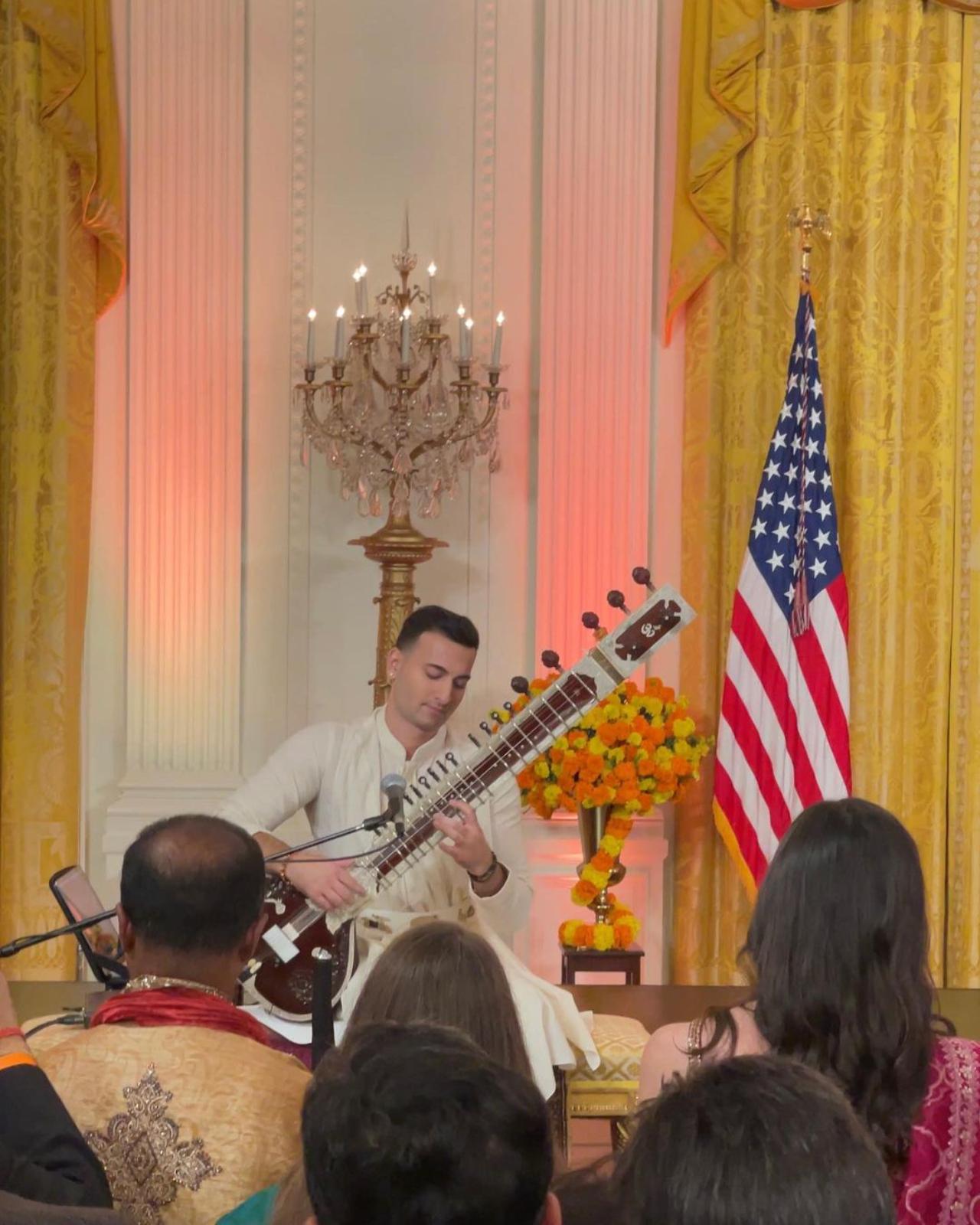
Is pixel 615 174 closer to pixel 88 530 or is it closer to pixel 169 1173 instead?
pixel 88 530

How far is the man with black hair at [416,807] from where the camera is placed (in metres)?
3.22

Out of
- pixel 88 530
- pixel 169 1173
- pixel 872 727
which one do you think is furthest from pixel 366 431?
pixel 169 1173

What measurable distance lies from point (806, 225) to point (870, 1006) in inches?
146

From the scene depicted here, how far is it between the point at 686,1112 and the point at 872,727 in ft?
14.5

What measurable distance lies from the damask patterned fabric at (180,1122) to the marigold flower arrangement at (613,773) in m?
2.97

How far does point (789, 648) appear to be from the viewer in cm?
510

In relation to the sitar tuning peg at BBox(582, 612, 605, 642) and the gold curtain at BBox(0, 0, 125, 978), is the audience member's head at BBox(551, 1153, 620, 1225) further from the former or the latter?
the gold curtain at BBox(0, 0, 125, 978)

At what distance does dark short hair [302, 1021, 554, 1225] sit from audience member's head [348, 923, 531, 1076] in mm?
598

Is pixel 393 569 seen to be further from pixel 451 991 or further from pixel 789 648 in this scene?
pixel 451 991

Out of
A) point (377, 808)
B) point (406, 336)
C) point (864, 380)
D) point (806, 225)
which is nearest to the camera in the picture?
point (377, 808)

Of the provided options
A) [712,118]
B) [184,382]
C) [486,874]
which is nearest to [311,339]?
[184,382]

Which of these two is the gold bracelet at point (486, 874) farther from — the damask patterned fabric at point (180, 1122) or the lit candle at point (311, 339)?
the lit candle at point (311, 339)

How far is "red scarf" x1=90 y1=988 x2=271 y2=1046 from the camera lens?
1887mm

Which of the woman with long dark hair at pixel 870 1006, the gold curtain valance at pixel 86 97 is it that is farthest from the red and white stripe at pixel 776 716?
the woman with long dark hair at pixel 870 1006
